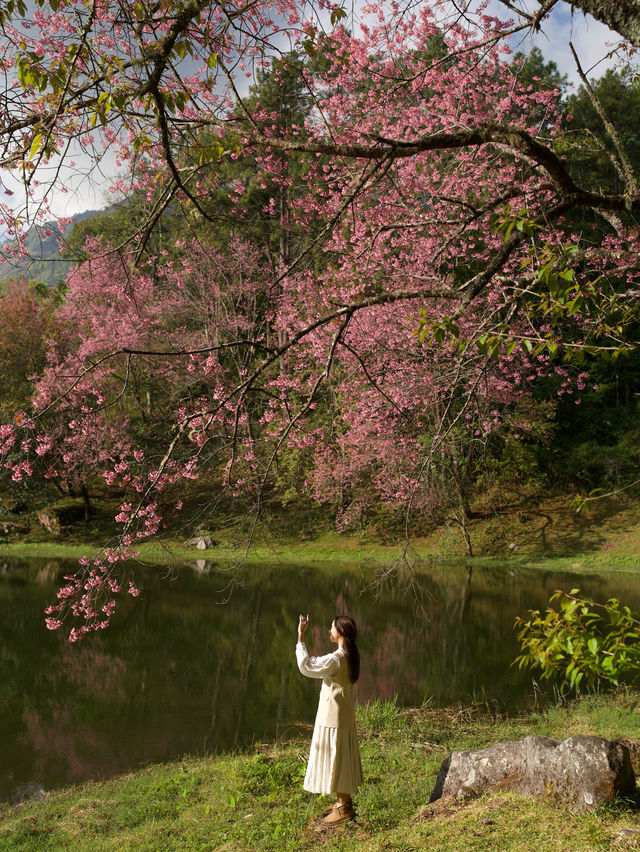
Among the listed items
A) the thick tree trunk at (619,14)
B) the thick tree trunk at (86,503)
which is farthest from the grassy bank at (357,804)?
the thick tree trunk at (86,503)

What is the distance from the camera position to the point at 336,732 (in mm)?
4387

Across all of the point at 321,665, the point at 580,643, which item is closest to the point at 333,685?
the point at 321,665

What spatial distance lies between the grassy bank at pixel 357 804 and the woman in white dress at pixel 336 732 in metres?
0.23

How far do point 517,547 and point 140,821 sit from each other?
49.3 ft

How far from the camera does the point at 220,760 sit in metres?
6.27

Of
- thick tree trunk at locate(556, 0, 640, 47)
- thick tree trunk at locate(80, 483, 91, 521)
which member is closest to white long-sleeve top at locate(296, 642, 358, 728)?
thick tree trunk at locate(556, 0, 640, 47)

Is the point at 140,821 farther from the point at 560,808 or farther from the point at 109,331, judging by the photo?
the point at 109,331

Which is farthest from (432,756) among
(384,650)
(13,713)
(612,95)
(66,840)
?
(612,95)

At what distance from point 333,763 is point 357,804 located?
647mm

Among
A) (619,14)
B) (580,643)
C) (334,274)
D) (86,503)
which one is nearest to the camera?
(619,14)

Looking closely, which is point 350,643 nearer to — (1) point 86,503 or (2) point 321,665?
(2) point 321,665

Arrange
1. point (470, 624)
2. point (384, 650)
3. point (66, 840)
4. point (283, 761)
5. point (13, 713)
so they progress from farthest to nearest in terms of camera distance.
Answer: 1. point (470, 624)
2. point (384, 650)
3. point (13, 713)
4. point (283, 761)
5. point (66, 840)

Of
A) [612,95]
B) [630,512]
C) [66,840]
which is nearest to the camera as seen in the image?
[66,840]

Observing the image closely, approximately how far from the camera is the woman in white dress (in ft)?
14.3
